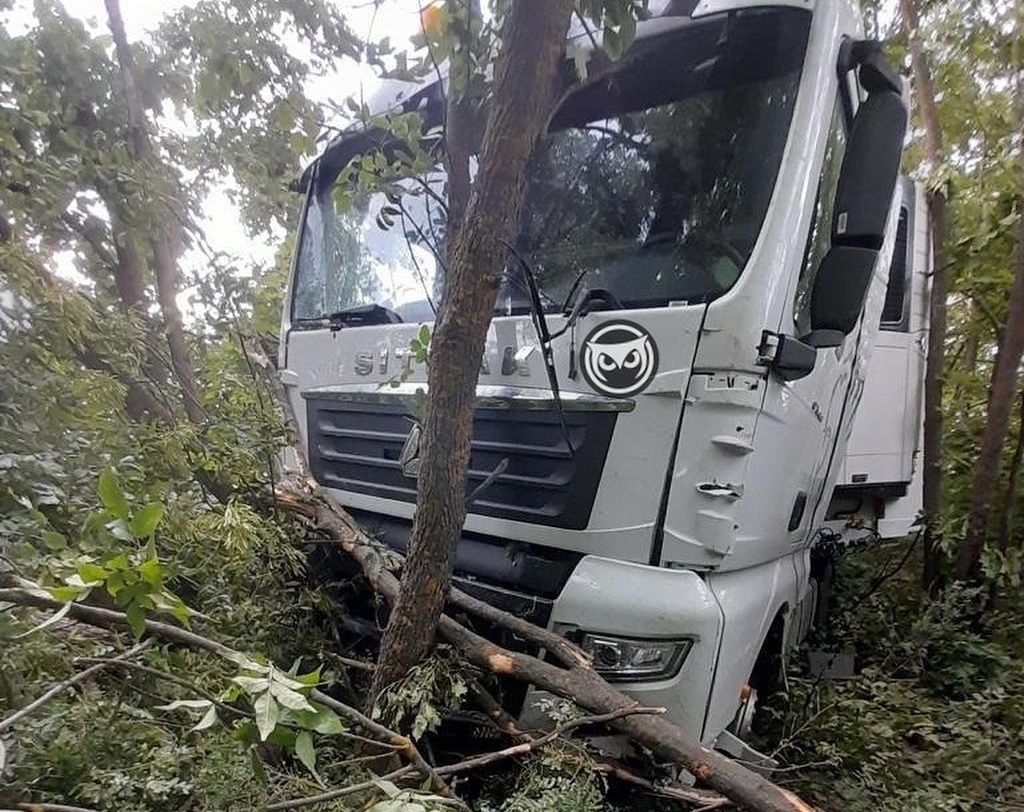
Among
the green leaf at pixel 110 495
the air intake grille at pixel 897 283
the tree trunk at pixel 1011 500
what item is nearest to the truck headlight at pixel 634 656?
the green leaf at pixel 110 495

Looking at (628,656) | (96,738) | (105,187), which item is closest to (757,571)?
(628,656)

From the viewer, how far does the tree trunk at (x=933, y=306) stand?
4465 millimetres

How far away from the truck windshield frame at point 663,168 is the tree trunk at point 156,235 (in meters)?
2.34

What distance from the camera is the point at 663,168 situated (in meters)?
2.34

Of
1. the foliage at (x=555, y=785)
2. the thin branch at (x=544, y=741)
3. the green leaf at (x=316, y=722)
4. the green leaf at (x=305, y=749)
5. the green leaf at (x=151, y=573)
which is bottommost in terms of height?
the foliage at (x=555, y=785)

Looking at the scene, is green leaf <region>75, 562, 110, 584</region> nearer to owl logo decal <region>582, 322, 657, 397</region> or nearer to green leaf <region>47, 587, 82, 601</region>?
green leaf <region>47, 587, 82, 601</region>

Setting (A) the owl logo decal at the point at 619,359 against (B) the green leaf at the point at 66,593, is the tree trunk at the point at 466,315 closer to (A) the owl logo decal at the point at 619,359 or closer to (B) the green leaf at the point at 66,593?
(A) the owl logo decal at the point at 619,359

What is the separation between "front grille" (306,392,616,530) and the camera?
225 cm

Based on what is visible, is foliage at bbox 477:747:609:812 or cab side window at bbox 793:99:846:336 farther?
cab side window at bbox 793:99:846:336

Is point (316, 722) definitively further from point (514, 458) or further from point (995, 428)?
point (995, 428)

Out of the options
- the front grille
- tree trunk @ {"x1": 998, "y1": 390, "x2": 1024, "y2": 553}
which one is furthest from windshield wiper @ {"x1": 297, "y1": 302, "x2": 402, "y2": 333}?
tree trunk @ {"x1": 998, "y1": 390, "x2": 1024, "y2": 553}

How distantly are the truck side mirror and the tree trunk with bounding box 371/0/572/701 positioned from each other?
0.98 meters

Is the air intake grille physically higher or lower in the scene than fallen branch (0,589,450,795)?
higher

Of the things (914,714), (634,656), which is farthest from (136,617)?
(914,714)
